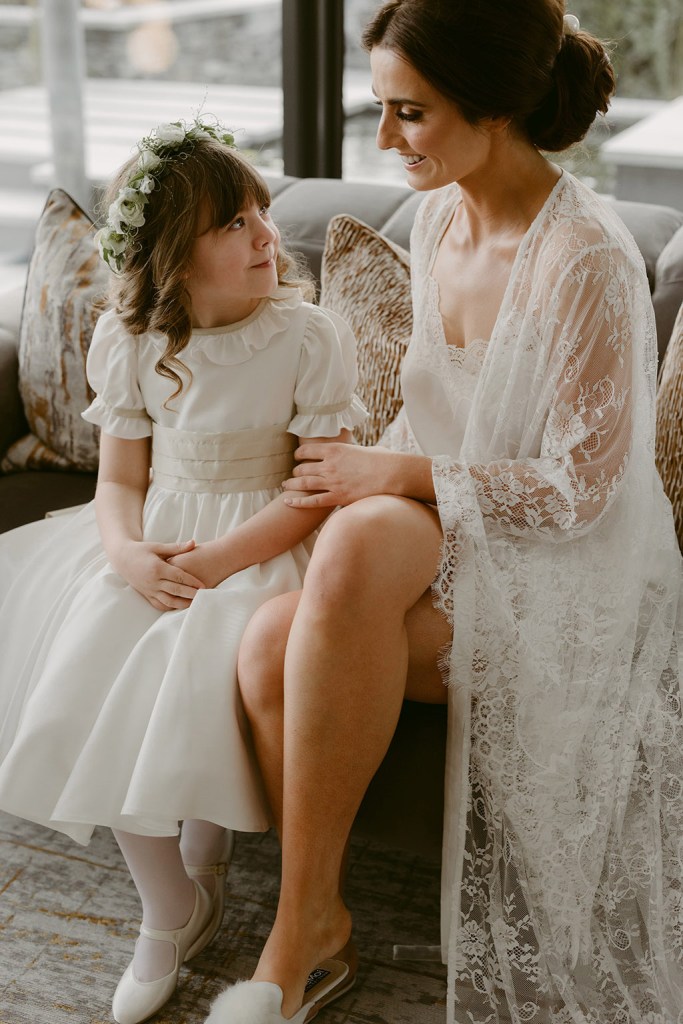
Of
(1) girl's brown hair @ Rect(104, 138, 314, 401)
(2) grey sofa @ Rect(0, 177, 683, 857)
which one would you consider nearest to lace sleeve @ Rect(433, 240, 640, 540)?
(2) grey sofa @ Rect(0, 177, 683, 857)

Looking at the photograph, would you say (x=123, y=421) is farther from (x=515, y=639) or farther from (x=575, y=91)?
(x=575, y=91)

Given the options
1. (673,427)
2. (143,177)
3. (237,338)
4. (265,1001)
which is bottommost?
(265,1001)

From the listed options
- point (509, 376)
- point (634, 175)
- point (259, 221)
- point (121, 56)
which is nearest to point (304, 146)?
point (121, 56)

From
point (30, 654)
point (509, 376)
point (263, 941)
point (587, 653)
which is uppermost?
point (509, 376)

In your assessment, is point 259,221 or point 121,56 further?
point 121,56

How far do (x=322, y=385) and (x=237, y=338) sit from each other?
0.50ft

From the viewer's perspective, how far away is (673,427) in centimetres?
169

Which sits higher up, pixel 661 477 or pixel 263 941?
pixel 661 477

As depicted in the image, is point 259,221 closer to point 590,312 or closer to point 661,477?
point 590,312

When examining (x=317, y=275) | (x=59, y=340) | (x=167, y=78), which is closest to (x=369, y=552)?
(x=317, y=275)

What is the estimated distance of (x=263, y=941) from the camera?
169cm

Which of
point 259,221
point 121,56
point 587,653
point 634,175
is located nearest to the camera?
point 587,653

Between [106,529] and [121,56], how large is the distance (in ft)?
6.37

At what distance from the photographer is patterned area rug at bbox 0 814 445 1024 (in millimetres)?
1566
